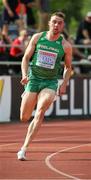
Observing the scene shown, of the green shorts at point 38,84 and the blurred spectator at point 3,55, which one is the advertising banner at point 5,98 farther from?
the green shorts at point 38,84

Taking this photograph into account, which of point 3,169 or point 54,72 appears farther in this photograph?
point 54,72

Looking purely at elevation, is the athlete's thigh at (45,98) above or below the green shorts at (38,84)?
below

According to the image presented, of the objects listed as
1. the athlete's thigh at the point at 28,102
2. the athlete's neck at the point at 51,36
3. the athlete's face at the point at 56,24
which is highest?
the athlete's face at the point at 56,24

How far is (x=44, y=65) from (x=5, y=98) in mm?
8481

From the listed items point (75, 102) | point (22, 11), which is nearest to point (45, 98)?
point (75, 102)

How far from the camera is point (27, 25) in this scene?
24844mm

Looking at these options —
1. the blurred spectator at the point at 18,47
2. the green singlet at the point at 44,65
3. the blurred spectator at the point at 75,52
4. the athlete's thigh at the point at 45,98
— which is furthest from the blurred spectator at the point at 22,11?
the athlete's thigh at the point at 45,98

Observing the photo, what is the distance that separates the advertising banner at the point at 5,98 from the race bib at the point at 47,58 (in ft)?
27.2

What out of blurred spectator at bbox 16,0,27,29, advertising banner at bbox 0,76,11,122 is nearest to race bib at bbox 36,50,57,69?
advertising banner at bbox 0,76,11,122

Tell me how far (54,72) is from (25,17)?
10805 millimetres

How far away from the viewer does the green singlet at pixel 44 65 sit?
13203mm

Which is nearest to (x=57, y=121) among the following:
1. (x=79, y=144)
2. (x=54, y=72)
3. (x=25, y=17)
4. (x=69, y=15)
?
(x=25, y=17)

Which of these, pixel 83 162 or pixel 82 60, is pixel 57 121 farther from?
pixel 83 162

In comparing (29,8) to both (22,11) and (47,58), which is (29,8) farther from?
(47,58)
